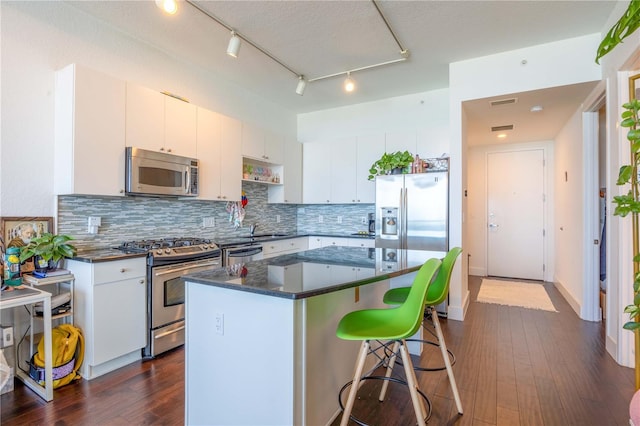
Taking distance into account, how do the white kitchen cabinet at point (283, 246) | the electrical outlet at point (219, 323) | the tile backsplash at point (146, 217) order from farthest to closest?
the white kitchen cabinet at point (283, 246)
the tile backsplash at point (146, 217)
the electrical outlet at point (219, 323)

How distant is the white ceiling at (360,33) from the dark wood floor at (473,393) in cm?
251

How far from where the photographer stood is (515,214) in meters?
5.86

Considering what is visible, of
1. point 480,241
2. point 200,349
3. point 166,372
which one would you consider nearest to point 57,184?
point 166,372

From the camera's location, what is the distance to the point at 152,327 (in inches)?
106

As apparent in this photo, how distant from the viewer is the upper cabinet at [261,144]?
13.3 ft

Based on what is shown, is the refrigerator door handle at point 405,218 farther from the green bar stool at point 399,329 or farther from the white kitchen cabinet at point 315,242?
the green bar stool at point 399,329

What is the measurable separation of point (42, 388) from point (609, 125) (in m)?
4.51

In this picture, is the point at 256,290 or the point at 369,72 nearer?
the point at 256,290

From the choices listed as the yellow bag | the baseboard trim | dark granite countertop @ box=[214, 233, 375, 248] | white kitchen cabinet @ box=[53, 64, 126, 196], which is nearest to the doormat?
the baseboard trim

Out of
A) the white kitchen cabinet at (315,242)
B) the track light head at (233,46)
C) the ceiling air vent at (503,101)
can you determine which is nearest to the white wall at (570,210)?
the ceiling air vent at (503,101)

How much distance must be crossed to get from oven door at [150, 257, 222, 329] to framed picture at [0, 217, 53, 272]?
2.69 ft

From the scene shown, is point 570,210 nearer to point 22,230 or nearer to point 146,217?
point 146,217

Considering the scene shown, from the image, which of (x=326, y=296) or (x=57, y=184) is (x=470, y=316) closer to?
(x=326, y=296)

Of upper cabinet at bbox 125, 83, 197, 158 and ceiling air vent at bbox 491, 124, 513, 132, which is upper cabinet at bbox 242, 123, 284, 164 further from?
ceiling air vent at bbox 491, 124, 513, 132
